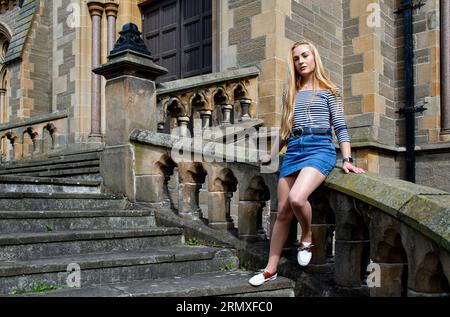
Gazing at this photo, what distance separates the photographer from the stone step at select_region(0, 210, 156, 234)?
3869mm

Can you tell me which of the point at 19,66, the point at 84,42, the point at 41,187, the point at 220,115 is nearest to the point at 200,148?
the point at 41,187

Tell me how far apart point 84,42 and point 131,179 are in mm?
6948

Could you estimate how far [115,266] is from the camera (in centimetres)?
336

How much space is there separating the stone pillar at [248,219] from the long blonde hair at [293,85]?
0.80 m

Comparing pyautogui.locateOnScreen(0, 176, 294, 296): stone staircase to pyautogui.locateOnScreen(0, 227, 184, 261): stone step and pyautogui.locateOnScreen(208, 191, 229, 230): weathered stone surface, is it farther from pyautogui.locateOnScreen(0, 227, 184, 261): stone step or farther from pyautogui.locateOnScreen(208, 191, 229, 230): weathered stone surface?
pyautogui.locateOnScreen(208, 191, 229, 230): weathered stone surface

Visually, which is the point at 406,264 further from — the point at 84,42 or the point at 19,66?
the point at 19,66

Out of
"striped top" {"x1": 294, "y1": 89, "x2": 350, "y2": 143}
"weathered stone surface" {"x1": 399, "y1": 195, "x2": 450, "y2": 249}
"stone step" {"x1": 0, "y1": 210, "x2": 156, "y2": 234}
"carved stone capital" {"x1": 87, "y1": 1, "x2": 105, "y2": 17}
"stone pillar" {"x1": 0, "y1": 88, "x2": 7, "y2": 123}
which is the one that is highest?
"carved stone capital" {"x1": 87, "y1": 1, "x2": 105, "y2": 17}

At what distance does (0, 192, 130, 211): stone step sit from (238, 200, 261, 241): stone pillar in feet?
5.22

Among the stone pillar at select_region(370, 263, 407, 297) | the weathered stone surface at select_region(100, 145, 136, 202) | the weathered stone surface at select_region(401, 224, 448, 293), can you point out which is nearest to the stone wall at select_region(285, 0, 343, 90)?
the weathered stone surface at select_region(100, 145, 136, 202)

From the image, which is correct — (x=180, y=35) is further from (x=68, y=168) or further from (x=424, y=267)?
(x=424, y=267)

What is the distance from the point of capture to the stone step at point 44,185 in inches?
190

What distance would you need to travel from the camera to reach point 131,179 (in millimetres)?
5031

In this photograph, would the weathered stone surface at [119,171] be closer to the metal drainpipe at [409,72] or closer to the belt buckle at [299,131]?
the belt buckle at [299,131]

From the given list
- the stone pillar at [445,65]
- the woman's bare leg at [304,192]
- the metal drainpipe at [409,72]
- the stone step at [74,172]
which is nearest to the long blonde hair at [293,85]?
the woman's bare leg at [304,192]
